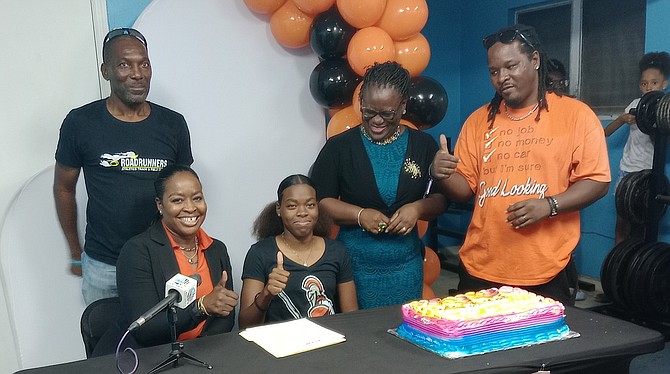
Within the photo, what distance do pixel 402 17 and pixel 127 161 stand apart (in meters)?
1.46

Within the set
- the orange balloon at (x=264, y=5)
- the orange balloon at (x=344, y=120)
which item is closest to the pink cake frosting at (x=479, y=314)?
the orange balloon at (x=344, y=120)

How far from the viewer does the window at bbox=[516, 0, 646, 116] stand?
4.42 metres

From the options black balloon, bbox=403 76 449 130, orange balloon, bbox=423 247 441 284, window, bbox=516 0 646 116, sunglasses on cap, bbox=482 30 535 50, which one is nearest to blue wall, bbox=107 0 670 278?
window, bbox=516 0 646 116

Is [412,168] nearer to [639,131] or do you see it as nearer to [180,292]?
[180,292]

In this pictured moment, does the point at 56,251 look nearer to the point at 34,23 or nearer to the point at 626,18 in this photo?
the point at 34,23

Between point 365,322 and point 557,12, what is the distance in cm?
423

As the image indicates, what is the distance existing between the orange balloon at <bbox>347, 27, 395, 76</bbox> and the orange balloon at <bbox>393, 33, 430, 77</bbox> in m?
0.10

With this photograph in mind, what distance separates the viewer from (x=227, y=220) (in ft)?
10.2

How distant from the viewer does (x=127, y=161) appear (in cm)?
227

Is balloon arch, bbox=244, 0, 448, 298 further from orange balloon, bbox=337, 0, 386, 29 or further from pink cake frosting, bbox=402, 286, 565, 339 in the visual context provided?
pink cake frosting, bbox=402, 286, 565, 339

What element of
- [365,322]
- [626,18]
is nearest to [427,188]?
[365,322]

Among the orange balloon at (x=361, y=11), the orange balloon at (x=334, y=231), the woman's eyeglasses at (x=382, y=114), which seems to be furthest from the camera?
the orange balloon at (x=361, y=11)

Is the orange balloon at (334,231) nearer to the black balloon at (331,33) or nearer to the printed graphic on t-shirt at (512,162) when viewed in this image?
the printed graphic on t-shirt at (512,162)

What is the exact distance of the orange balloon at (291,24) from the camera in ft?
9.70
